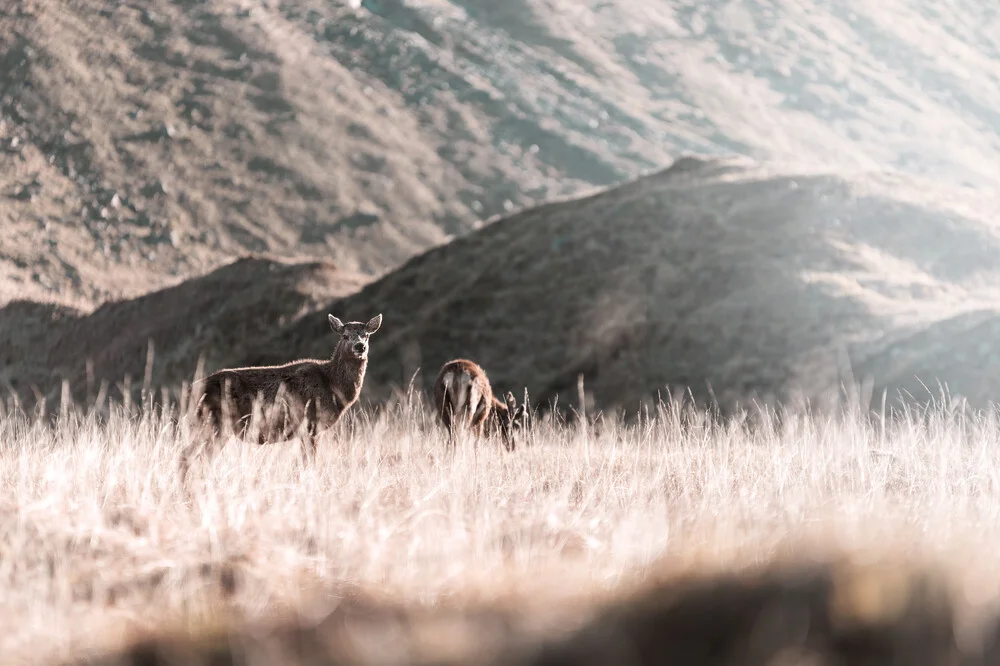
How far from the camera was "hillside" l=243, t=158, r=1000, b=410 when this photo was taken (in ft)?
84.8

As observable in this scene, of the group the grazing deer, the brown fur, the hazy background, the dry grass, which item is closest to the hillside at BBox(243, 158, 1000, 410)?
the hazy background

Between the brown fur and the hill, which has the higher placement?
the brown fur

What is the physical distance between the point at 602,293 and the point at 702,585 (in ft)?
95.8

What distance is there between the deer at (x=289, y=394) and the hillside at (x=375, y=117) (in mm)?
41920

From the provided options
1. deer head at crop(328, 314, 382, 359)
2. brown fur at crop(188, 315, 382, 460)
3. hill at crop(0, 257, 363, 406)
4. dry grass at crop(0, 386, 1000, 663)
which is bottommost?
hill at crop(0, 257, 363, 406)

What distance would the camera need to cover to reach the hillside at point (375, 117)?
75062mm

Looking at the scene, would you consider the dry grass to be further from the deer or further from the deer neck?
the deer neck

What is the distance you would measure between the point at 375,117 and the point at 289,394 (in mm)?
100780

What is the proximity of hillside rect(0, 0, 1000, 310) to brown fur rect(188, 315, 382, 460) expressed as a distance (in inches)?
1651

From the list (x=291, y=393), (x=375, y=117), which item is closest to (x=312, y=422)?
(x=291, y=393)

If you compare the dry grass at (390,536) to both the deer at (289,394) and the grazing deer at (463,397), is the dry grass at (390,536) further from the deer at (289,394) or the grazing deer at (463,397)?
the grazing deer at (463,397)

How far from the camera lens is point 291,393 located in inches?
383

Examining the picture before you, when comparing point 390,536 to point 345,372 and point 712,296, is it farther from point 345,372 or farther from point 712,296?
point 712,296

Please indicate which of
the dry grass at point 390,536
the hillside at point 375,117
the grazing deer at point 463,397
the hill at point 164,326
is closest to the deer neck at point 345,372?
the grazing deer at point 463,397
